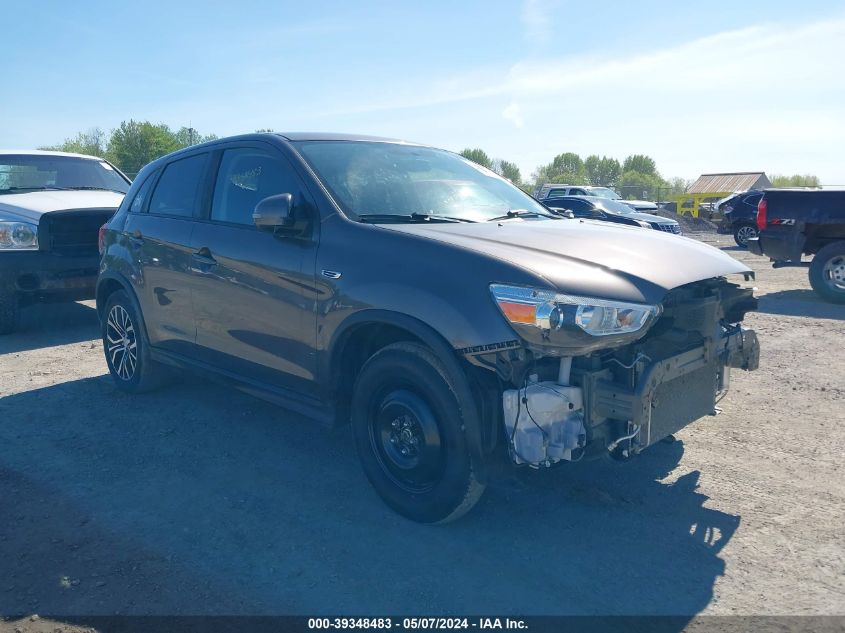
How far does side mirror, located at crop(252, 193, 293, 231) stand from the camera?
392 centimetres

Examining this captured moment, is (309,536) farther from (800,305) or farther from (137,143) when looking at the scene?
(137,143)

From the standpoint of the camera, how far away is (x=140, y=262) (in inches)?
218

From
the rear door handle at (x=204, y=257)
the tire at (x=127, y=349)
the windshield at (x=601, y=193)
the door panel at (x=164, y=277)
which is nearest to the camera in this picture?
the rear door handle at (x=204, y=257)

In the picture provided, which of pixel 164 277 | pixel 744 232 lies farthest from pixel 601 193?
pixel 164 277

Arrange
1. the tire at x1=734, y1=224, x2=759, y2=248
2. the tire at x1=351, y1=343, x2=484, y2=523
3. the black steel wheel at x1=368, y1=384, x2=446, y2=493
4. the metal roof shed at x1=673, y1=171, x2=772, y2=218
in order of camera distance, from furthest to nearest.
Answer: the metal roof shed at x1=673, y1=171, x2=772, y2=218, the tire at x1=734, y1=224, x2=759, y2=248, the black steel wheel at x1=368, y1=384, x2=446, y2=493, the tire at x1=351, y1=343, x2=484, y2=523

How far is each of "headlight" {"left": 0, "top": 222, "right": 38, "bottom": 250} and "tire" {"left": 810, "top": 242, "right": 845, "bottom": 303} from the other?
399 inches

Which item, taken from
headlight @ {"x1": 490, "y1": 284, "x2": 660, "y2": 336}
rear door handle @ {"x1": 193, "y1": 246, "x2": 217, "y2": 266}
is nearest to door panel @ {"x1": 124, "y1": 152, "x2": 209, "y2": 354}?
rear door handle @ {"x1": 193, "y1": 246, "x2": 217, "y2": 266}

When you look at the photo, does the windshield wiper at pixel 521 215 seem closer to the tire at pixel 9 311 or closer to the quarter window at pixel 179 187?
the quarter window at pixel 179 187

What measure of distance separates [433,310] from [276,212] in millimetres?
1104

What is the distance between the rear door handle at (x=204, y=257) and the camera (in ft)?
15.4

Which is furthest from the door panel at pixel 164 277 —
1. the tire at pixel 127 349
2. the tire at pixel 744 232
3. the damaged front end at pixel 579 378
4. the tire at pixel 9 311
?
the tire at pixel 744 232

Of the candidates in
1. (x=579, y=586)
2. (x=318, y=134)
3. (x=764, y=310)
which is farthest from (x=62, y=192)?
(x=764, y=310)

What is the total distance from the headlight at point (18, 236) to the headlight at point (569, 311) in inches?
260

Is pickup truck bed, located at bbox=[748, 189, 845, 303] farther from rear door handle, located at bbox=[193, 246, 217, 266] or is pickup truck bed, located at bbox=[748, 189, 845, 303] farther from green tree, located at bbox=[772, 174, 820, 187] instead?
green tree, located at bbox=[772, 174, 820, 187]
